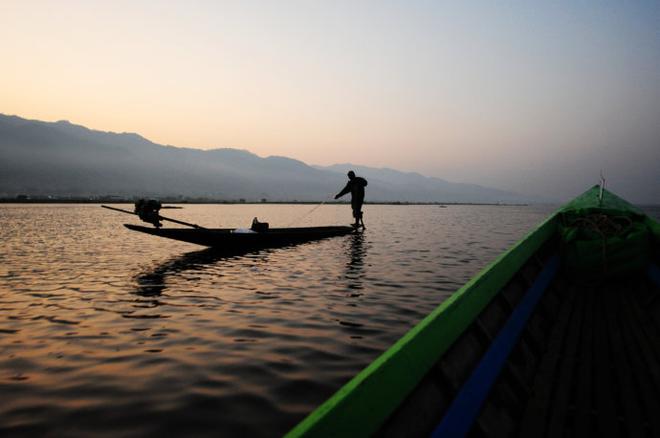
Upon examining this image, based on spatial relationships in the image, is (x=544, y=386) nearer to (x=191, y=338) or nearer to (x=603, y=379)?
(x=603, y=379)

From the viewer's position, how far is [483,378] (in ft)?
8.99

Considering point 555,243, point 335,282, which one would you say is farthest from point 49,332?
point 555,243

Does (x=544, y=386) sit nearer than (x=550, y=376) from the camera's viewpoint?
Yes

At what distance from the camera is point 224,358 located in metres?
5.16

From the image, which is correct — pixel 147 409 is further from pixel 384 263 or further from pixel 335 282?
pixel 384 263

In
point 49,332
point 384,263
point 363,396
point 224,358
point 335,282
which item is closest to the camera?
point 363,396

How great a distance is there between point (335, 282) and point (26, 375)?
21.8 ft

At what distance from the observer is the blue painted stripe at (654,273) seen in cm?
560

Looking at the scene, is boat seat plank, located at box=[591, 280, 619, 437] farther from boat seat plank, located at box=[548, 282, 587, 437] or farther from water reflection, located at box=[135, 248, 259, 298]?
water reflection, located at box=[135, 248, 259, 298]

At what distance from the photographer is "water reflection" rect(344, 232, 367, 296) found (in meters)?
9.65

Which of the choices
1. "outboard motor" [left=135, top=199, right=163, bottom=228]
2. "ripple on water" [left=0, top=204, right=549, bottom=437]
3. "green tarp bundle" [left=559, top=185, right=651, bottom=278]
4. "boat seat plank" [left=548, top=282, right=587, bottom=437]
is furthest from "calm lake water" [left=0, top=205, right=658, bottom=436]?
"green tarp bundle" [left=559, top=185, right=651, bottom=278]

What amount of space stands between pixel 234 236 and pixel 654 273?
12.3m

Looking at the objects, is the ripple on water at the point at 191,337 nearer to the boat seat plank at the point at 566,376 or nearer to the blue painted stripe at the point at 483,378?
the blue painted stripe at the point at 483,378

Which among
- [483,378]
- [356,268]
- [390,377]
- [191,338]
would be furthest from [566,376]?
[356,268]
